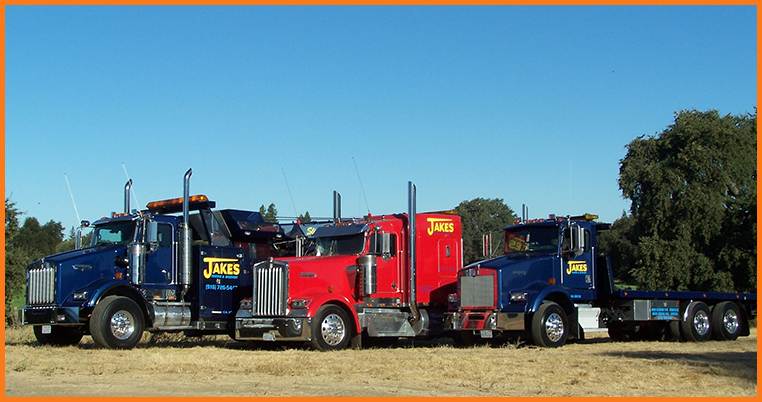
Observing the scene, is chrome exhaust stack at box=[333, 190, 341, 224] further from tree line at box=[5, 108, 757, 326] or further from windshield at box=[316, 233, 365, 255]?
tree line at box=[5, 108, 757, 326]

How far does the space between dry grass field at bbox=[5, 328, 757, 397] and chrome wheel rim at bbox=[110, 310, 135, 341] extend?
0.62 meters

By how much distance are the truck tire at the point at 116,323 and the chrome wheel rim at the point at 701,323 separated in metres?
13.2

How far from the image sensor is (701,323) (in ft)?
68.5

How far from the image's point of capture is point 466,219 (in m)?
63.0

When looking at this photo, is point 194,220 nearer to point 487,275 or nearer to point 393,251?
point 393,251

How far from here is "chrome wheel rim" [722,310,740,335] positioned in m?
21.3

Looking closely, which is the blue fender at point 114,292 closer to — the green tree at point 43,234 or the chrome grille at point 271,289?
the chrome grille at point 271,289

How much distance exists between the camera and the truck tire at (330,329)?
16812mm

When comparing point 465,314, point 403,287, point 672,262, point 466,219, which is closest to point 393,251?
point 403,287

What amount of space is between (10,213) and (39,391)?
2372 cm

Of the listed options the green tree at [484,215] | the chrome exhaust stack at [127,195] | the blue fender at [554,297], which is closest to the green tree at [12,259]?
the chrome exhaust stack at [127,195]

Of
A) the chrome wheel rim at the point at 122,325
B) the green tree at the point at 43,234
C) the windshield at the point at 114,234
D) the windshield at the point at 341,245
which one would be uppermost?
the green tree at the point at 43,234

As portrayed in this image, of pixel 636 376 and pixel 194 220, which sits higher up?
pixel 194 220

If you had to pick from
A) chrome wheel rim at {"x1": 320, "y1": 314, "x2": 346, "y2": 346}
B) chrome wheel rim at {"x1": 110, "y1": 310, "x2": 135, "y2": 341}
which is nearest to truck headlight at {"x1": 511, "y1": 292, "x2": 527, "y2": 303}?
chrome wheel rim at {"x1": 320, "y1": 314, "x2": 346, "y2": 346}
